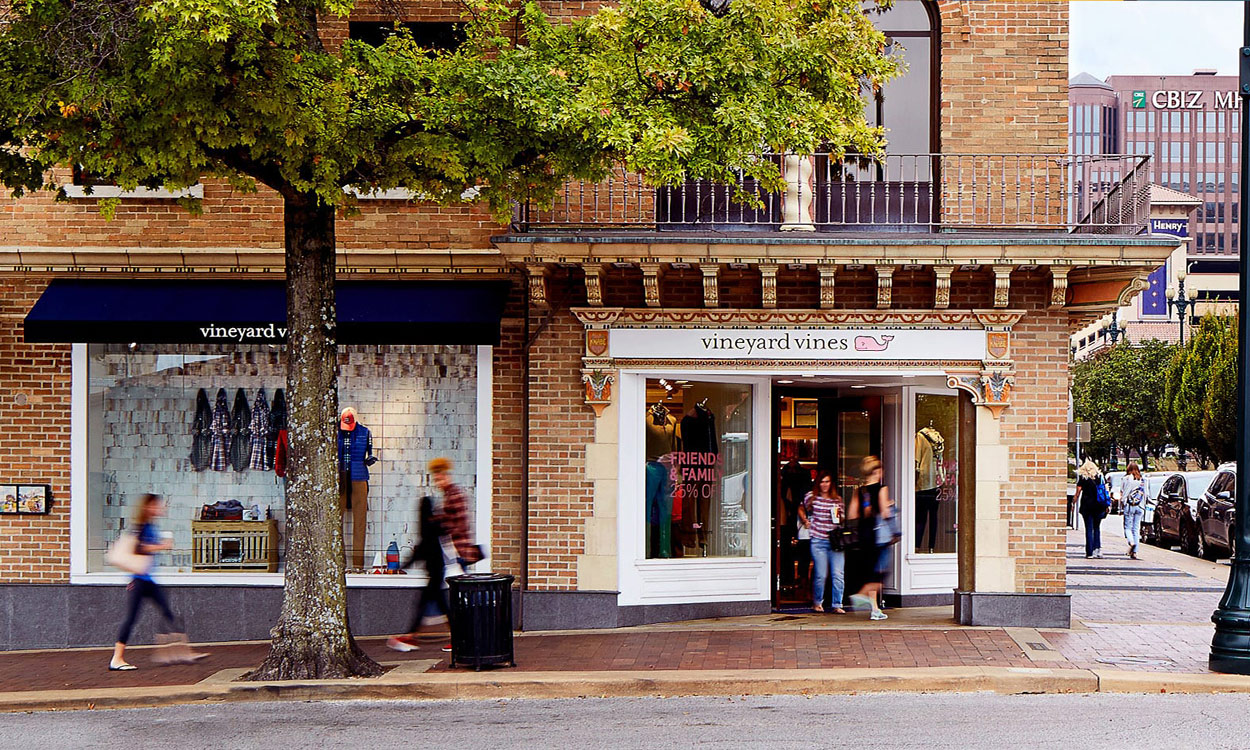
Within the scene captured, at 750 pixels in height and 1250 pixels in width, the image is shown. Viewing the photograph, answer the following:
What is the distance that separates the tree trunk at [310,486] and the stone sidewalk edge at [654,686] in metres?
0.32

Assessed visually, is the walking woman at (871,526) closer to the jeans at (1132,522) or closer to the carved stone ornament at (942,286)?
the carved stone ornament at (942,286)

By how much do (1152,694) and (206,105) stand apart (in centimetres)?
846

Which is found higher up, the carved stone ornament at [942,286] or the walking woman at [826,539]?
the carved stone ornament at [942,286]

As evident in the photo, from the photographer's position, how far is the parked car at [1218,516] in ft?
71.5

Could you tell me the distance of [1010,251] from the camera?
40.9 ft

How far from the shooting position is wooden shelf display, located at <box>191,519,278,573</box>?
13.8 meters

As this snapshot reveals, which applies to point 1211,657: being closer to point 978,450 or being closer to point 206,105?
point 978,450

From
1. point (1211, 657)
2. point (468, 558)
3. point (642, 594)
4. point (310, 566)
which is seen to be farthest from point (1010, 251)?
point (310, 566)

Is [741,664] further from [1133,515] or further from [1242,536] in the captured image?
[1133,515]

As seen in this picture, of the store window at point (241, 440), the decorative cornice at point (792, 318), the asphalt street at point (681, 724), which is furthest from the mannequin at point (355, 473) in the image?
the asphalt street at point (681, 724)

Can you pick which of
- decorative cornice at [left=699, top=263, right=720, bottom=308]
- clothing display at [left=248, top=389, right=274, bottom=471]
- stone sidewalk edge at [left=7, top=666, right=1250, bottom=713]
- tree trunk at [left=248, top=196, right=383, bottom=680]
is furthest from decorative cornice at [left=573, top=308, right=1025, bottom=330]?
stone sidewalk edge at [left=7, top=666, right=1250, bottom=713]

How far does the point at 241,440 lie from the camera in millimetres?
13984

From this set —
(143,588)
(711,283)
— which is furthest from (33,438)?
(711,283)

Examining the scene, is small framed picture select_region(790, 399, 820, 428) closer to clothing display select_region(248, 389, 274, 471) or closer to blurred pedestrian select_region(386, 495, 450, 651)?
blurred pedestrian select_region(386, 495, 450, 651)
